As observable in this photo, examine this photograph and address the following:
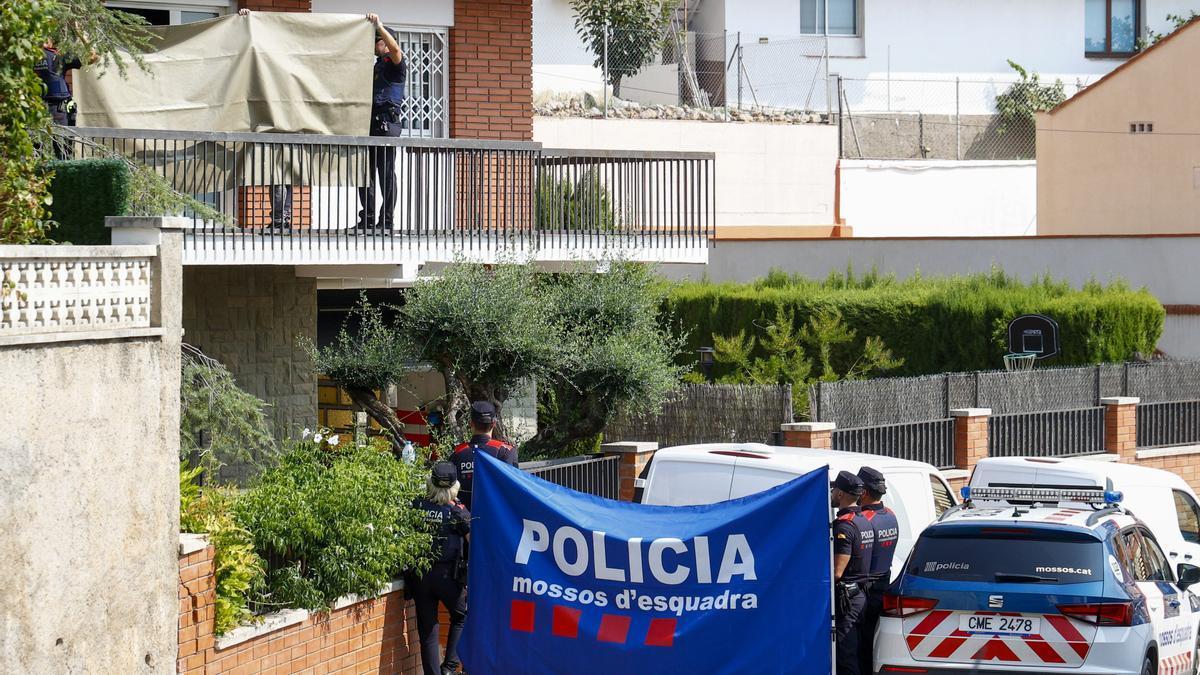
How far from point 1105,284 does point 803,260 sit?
18.7 ft

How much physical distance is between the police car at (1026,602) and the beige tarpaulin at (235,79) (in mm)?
8325

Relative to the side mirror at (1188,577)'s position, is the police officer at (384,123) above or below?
above

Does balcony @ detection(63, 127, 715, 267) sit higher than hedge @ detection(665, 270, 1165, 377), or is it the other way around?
balcony @ detection(63, 127, 715, 267)

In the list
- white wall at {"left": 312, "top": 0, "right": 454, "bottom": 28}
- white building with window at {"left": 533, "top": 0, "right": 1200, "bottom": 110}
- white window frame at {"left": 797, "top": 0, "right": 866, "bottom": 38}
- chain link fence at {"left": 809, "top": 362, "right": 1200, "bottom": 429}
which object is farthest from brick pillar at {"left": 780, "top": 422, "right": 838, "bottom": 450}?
white window frame at {"left": 797, "top": 0, "right": 866, "bottom": 38}

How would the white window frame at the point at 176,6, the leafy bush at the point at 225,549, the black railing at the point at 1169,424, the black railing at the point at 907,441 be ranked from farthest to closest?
the black railing at the point at 1169,424 → the black railing at the point at 907,441 → the white window frame at the point at 176,6 → the leafy bush at the point at 225,549

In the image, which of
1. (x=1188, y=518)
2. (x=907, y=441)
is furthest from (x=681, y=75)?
(x=1188, y=518)

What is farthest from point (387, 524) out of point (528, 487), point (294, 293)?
point (294, 293)

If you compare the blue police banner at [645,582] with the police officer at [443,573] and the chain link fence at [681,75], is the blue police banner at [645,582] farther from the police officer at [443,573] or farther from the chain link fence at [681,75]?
the chain link fence at [681,75]

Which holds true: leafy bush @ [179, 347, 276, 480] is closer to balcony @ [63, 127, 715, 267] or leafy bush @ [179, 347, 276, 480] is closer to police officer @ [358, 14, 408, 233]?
balcony @ [63, 127, 715, 267]

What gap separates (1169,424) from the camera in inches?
902

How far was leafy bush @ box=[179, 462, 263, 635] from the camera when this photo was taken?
9.88 metres

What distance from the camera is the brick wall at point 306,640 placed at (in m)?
9.62

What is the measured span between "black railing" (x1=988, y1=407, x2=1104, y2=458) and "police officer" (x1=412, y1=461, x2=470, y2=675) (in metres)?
10.9

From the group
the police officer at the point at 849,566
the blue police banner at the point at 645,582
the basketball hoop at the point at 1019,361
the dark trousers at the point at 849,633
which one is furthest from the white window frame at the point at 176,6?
the basketball hoop at the point at 1019,361
